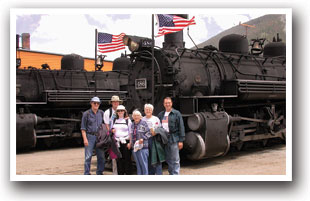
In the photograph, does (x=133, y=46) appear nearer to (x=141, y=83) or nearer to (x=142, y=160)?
(x=141, y=83)

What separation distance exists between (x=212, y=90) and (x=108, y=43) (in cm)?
339

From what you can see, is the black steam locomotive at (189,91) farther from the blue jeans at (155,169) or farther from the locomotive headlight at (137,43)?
the blue jeans at (155,169)

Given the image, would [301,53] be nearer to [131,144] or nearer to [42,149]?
[131,144]

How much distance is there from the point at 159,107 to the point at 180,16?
8.07 feet

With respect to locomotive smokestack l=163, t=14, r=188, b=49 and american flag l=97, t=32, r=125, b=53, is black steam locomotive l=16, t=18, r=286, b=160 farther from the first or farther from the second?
american flag l=97, t=32, r=125, b=53

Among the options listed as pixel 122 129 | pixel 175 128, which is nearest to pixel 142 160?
pixel 122 129

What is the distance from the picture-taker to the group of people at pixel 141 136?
6766 mm

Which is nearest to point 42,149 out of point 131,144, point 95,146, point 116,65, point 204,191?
point 116,65

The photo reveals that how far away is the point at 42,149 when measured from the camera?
46.0 feet

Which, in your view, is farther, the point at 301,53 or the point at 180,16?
the point at 180,16

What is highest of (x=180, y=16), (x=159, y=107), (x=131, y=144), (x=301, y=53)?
(x=180, y=16)

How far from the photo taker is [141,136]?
22.0 ft

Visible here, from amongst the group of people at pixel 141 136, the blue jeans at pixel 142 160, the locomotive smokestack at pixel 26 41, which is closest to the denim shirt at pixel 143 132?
the group of people at pixel 141 136

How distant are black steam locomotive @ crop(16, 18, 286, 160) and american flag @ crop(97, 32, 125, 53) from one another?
2.56 feet
